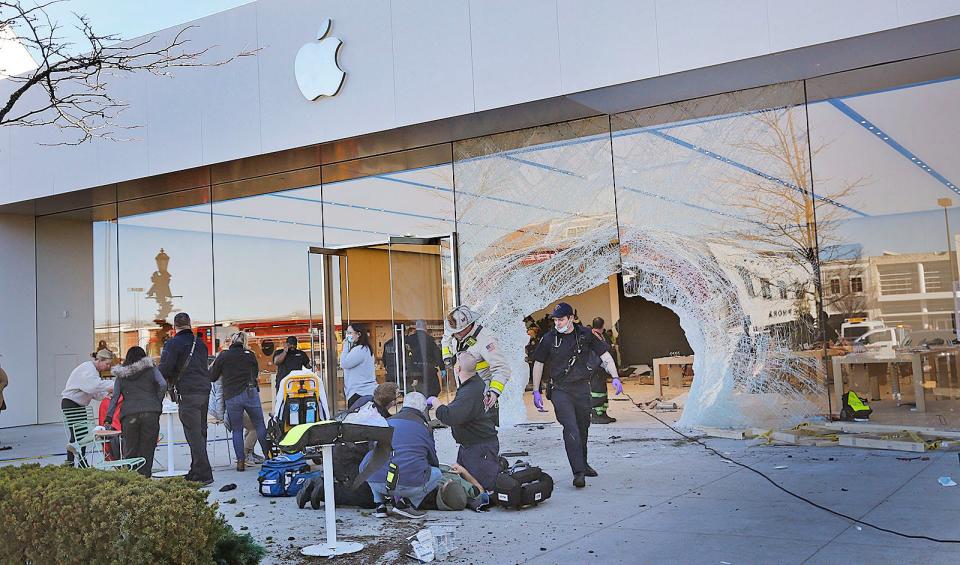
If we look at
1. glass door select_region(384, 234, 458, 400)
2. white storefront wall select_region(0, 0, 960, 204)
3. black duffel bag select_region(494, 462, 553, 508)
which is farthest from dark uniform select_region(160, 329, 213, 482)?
black duffel bag select_region(494, 462, 553, 508)

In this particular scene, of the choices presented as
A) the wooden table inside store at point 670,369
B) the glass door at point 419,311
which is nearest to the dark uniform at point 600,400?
the wooden table inside store at point 670,369

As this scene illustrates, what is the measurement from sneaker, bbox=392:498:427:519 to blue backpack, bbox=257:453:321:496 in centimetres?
140

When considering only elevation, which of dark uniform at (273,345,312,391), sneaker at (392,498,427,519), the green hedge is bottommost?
sneaker at (392,498,427,519)

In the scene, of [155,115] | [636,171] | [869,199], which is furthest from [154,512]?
[155,115]

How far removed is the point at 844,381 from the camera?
33.1ft

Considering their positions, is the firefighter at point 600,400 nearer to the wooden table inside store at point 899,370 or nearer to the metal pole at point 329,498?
the wooden table inside store at point 899,370

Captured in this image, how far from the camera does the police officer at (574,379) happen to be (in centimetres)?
824

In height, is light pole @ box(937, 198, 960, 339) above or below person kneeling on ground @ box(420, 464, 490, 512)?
above

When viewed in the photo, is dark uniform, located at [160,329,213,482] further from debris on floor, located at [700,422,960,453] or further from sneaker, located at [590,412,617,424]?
debris on floor, located at [700,422,960,453]

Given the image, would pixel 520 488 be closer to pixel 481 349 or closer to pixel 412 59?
pixel 481 349

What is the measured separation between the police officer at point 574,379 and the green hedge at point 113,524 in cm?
378

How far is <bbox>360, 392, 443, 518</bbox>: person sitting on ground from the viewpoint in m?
7.10

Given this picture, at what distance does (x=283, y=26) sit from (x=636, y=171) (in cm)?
529

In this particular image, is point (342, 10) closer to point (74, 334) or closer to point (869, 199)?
point (869, 199)
